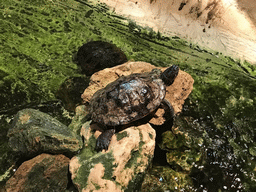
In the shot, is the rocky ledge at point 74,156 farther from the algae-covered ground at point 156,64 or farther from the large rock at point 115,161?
the algae-covered ground at point 156,64

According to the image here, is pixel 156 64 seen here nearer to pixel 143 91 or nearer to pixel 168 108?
pixel 168 108

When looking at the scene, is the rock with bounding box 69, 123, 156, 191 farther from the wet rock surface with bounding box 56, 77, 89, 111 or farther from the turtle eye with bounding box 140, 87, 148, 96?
the wet rock surface with bounding box 56, 77, 89, 111

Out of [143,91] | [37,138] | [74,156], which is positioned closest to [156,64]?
[143,91]

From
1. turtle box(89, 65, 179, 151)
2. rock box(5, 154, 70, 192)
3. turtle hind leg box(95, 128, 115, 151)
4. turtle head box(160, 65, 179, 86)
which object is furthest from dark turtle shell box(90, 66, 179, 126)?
rock box(5, 154, 70, 192)

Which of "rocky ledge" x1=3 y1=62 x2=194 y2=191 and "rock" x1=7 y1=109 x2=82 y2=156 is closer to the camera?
"rocky ledge" x1=3 y1=62 x2=194 y2=191

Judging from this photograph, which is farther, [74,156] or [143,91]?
[143,91]

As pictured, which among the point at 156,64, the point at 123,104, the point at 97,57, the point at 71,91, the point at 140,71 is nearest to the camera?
the point at 123,104
